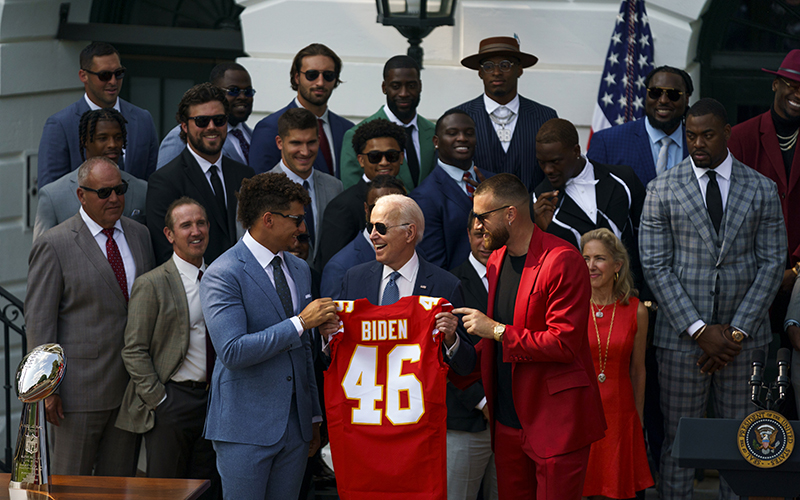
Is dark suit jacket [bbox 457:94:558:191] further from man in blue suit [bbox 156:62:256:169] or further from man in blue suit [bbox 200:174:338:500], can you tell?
man in blue suit [bbox 200:174:338:500]

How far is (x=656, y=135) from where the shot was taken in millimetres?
6582

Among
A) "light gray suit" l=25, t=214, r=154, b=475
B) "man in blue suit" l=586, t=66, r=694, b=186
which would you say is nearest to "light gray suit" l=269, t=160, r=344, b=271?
"light gray suit" l=25, t=214, r=154, b=475

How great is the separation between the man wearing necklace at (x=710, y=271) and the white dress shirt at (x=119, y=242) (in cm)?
341

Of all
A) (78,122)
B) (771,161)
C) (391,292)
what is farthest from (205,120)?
(771,161)

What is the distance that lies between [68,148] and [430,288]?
3.52m

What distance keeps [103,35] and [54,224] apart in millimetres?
3636

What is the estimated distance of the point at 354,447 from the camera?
4531 millimetres

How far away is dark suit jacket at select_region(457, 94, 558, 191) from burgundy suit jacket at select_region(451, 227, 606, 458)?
6.24 ft

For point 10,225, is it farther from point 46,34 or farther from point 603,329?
point 603,329

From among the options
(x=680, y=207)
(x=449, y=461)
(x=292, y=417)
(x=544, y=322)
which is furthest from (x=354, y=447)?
(x=680, y=207)

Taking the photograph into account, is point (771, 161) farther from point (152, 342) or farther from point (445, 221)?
point (152, 342)

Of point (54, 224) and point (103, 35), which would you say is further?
point (103, 35)

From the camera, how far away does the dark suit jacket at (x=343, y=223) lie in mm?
5922

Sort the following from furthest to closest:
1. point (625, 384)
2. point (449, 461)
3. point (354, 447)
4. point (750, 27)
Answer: point (750, 27) → point (625, 384) → point (449, 461) → point (354, 447)
